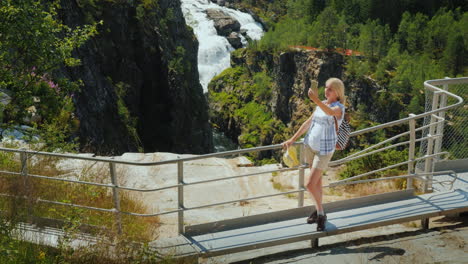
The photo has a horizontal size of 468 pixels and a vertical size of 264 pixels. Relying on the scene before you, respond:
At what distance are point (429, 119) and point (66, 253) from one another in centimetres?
521

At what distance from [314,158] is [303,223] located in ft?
2.87

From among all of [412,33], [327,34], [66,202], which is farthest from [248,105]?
[66,202]

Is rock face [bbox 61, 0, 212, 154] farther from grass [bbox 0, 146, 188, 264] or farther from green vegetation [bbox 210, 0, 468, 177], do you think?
green vegetation [bbox 210, 0, 468, 177]

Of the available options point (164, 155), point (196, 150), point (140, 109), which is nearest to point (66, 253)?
point (164, 155)

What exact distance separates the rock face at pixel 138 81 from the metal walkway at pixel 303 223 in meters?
13.3

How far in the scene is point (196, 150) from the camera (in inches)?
1561

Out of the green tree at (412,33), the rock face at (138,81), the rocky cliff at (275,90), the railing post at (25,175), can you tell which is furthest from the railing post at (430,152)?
the green tree at (412,33)

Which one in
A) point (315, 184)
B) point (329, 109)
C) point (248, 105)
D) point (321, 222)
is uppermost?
point (329, 109)

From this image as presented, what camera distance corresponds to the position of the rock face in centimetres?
2317

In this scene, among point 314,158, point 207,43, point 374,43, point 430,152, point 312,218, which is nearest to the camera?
point 314,158

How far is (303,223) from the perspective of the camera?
239 inches

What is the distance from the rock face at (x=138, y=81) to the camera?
23.2m

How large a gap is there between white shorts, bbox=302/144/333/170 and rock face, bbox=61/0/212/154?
1357 centimetres

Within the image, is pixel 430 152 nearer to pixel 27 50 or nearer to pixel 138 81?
pixel 27 50
